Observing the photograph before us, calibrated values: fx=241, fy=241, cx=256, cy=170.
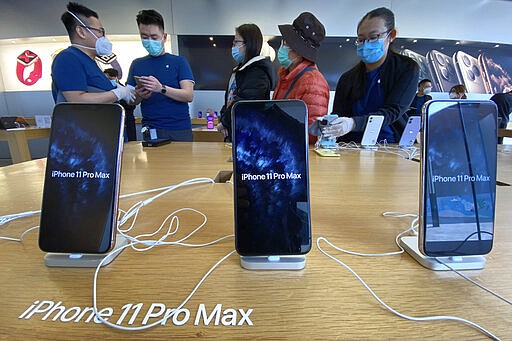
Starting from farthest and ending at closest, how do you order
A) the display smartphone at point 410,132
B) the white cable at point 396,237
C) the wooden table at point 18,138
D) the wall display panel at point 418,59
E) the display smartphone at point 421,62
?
the display smartphone at point 421,62, the wall display panel at point 418,59, the wooden table at point 18,138, the display smartphone at point 410,132, the white cable at point 396,237

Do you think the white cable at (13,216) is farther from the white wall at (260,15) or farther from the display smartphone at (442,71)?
the display smartphone at (442,71)

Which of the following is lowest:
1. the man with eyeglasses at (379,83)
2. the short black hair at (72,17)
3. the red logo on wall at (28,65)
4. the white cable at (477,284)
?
the white cable at (477,284)

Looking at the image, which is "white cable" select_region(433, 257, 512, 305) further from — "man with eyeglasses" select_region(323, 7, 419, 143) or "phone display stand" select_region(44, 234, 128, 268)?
"man with eyeglasses" select_region(323, 7, 419, 143)

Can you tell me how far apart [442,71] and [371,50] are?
135 inches

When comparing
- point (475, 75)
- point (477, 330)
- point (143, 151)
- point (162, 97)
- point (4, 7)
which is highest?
point (4, 7)

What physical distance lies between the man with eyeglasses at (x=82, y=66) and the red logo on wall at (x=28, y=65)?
133 inches

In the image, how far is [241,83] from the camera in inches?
56.3

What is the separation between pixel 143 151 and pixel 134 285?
0.88m

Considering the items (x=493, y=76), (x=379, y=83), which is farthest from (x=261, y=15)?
(x=493, y=76)

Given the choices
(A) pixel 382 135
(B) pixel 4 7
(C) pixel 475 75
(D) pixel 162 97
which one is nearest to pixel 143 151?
(D) pixel 162 97

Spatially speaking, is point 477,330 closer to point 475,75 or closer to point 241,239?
point 241,239

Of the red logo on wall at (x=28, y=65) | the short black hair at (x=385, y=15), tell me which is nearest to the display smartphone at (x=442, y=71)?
the short black hair at (x=385, y=15)

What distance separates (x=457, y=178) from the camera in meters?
0.29

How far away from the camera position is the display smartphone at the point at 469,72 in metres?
3.65
